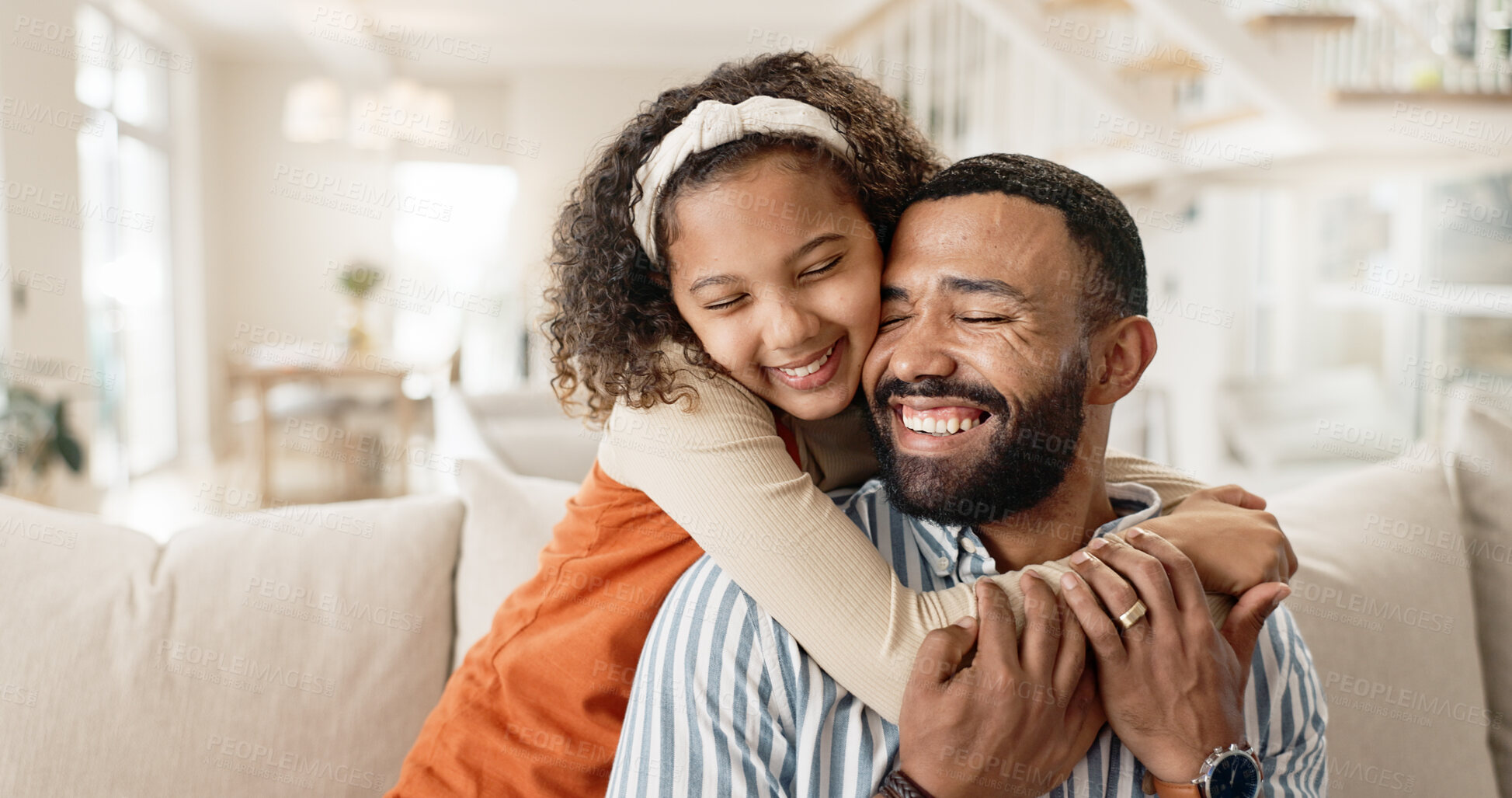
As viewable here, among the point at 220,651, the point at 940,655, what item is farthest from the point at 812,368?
the point at 220,651

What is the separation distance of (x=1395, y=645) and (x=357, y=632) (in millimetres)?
1523

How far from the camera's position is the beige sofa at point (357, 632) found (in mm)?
1374

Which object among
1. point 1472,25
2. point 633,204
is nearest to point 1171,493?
point 633,204

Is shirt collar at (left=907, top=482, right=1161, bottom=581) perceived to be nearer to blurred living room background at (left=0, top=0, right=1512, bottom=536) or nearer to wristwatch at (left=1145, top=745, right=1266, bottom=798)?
wristwatch at (left=1145, top=745, right=1266, bottom=798)

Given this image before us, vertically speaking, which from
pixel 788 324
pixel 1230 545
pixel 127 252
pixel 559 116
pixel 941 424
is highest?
pixel 559 116

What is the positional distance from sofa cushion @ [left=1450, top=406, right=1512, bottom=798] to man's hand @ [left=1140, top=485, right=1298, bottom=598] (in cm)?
77

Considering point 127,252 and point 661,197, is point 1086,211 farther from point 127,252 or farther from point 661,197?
point 127,252

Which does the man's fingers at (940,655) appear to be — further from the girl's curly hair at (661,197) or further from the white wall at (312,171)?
the white wall at (312,171)

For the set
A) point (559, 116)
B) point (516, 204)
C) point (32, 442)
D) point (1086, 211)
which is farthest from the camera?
point (516, 204)

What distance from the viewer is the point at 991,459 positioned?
1.16 meters

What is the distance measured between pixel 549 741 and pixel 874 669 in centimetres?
47

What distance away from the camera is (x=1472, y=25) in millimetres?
3688

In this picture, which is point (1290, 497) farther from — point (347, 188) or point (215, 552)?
point (347, 188)

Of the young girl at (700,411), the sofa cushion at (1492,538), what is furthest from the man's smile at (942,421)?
the sofa cushion at (1492,538)
